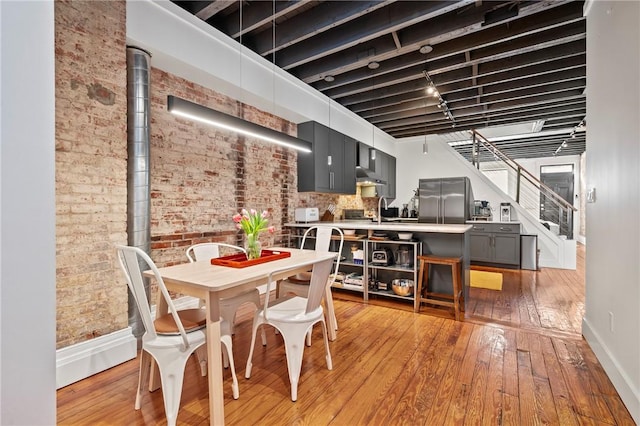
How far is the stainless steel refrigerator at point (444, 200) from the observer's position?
220 inches

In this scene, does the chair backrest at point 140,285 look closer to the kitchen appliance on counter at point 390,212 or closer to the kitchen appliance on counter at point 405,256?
the kitchen appliance on counter at point 405,256

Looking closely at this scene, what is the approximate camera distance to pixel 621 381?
1943 mm

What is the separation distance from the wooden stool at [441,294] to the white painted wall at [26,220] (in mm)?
3331

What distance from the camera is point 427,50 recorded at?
357cm

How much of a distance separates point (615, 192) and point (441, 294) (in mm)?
2102

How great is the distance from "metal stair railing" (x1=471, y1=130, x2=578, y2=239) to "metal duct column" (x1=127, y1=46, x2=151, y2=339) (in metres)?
6.43

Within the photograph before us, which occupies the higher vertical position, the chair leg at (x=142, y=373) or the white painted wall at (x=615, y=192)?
the white painted wall at (x=615, y=192)

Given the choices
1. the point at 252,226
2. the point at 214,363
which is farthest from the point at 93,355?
the point at 252,226

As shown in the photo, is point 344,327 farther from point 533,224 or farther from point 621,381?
point 533,224

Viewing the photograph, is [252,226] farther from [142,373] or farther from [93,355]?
[93,355]

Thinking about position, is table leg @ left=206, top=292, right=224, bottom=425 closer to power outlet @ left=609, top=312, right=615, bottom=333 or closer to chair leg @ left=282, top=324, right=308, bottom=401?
chair leg @ left=282, top=324, right=308, bottom=401

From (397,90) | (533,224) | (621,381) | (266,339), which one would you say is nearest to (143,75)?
(266,339)

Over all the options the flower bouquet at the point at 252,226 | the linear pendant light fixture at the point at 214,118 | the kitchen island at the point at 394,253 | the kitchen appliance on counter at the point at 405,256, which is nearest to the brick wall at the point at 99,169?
the linear pendant light fixture at the point at 214,118

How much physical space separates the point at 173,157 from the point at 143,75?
81cm
